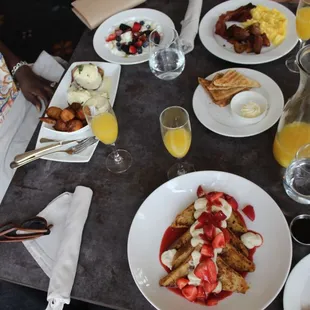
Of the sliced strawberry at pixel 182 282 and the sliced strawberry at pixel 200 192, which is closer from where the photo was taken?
the sliced strawberry at pixel 182 282

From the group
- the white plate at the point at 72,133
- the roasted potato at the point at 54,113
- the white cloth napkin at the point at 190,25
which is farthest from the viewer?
the white cloth napkin at the point at 190,25

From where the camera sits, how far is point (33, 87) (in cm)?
178

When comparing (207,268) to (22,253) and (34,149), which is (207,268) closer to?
(22,253)

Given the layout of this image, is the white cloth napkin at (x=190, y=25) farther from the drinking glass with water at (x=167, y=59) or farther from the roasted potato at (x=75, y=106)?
the roasted potato at (x=75, y=106)

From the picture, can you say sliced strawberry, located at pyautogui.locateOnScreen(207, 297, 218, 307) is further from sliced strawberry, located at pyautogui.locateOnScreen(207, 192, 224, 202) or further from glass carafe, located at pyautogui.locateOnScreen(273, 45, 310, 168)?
glass carafe, located at pyautogui.locateOnScreen(273, 45, 310, 168)

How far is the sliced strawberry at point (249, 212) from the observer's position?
1109 mm

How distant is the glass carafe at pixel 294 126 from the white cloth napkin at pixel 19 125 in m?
1.13

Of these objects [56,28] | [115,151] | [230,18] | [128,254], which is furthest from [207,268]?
[56,28]

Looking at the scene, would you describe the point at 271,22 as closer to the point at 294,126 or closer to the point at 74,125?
the point at 294,126

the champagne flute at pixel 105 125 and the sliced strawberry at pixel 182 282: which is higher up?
the champagne flute at pixel 105 125

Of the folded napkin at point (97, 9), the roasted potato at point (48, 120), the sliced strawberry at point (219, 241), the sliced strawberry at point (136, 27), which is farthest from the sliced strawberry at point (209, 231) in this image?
the folded napkin at point (97, 9)

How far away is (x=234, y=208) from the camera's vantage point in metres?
1.12

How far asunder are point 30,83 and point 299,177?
4.20 ft

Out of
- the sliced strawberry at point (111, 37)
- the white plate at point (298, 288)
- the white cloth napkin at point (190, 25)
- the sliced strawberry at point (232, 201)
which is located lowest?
the white plate at point (298, 288)
